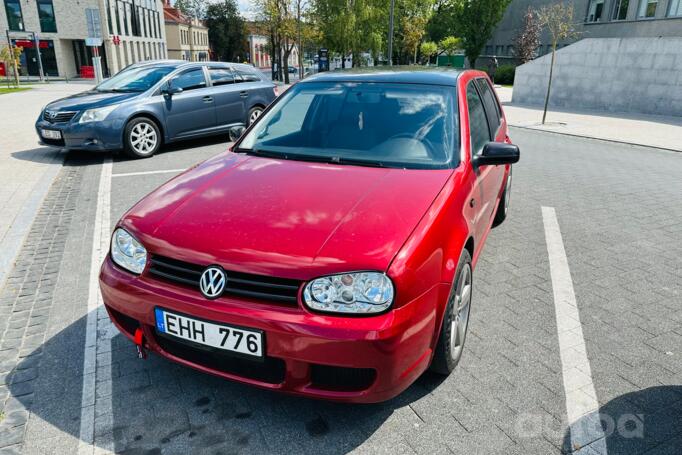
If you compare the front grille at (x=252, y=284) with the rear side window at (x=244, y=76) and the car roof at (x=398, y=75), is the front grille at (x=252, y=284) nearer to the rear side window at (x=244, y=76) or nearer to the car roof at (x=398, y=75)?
the car roof at (x=398, y=75)

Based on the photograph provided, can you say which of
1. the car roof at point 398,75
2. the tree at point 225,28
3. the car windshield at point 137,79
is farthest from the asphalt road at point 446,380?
the tree at point 225,28

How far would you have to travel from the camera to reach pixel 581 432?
2611 mm

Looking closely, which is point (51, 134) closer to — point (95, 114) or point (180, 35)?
point (95, 114)

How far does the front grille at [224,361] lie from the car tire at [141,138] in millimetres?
7199

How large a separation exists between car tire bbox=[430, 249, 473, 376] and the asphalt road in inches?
5.8

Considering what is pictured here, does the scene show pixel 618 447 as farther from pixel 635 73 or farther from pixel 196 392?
pixel 635 73

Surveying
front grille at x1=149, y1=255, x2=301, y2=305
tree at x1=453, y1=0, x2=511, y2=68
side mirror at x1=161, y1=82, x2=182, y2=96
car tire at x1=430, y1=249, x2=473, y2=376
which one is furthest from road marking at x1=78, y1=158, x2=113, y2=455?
tree at x1=453, y1=0, x2=511, y2=68

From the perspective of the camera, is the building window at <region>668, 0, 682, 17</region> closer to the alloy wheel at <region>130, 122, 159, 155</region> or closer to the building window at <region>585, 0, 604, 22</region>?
the building window at <region>585, 0, 604, 22</region>

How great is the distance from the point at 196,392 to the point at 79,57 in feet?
193

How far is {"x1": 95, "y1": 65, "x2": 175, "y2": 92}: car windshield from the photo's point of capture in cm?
941

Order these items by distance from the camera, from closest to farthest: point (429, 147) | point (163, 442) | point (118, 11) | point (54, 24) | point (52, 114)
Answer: point (163, 442) < point (429, 147) < point (52, 114) < point (54, 24) < point (118, 11)

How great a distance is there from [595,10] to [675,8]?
8872 millimetres

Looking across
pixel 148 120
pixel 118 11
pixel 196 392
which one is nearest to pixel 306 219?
pixel 196 392

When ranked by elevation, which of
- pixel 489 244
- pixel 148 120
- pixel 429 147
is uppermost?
pixel 429 147
